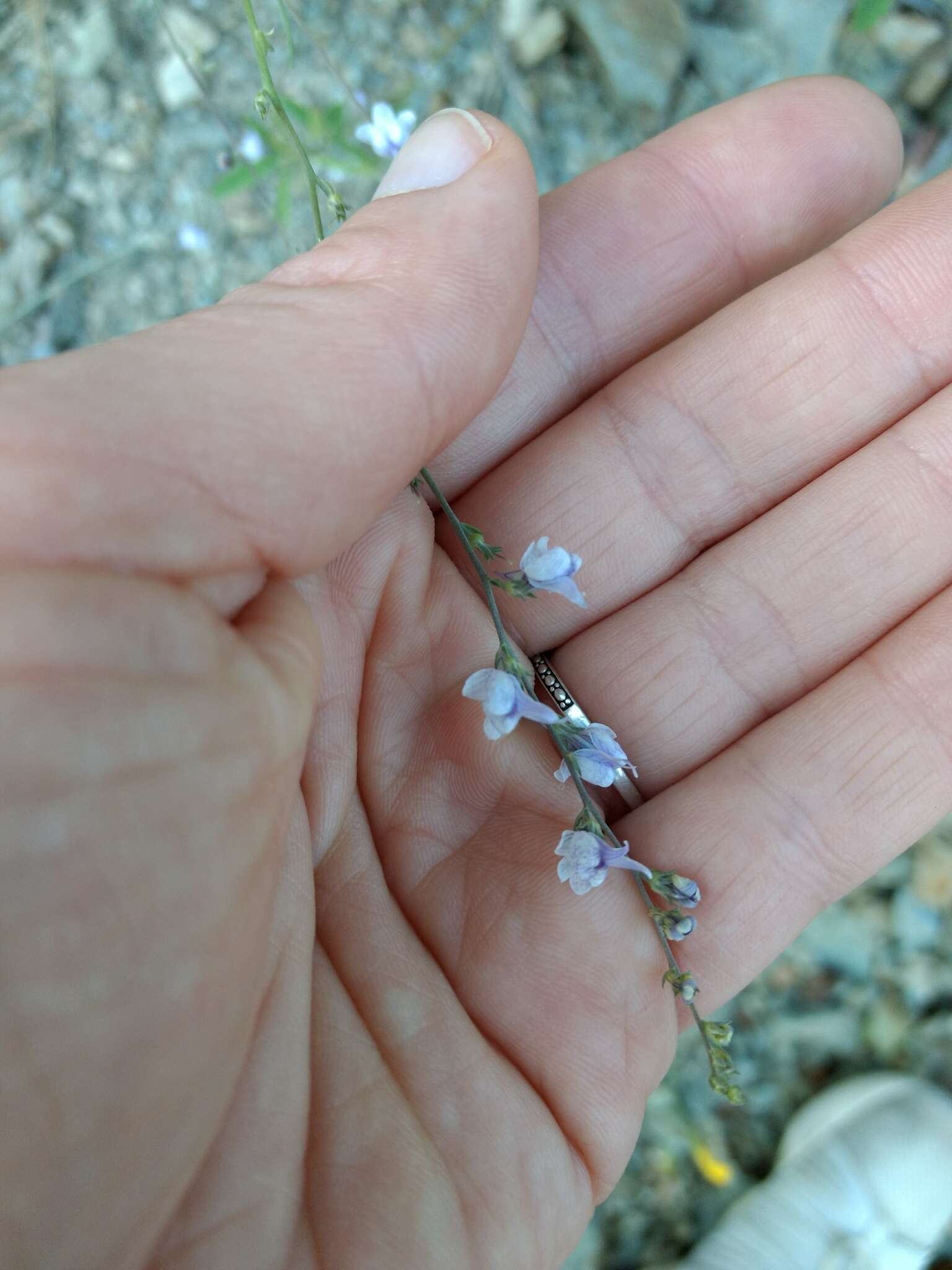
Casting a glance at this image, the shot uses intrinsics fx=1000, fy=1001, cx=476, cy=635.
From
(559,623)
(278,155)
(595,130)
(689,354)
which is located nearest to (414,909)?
(559,623)

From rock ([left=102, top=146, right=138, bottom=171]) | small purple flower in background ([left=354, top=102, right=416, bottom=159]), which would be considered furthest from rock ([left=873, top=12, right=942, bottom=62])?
rock ([left=102, top=146, right=138, bottom=171])

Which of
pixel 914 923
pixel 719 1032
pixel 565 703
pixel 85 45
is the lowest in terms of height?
pixel 914 923

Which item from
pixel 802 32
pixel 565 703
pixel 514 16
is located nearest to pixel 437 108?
pixel 514 16

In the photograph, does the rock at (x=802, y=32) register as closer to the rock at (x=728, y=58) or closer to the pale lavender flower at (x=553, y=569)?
the rock at (x=728, y=58)

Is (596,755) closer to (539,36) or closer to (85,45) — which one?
(539,36)

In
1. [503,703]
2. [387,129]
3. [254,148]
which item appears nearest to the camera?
[503,703]

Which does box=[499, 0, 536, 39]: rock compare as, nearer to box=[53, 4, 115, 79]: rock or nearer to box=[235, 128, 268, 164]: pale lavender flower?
box=[235, 128, 268, 164]: pale lavender flower

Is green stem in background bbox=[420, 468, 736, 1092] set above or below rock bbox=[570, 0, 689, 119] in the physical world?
below
